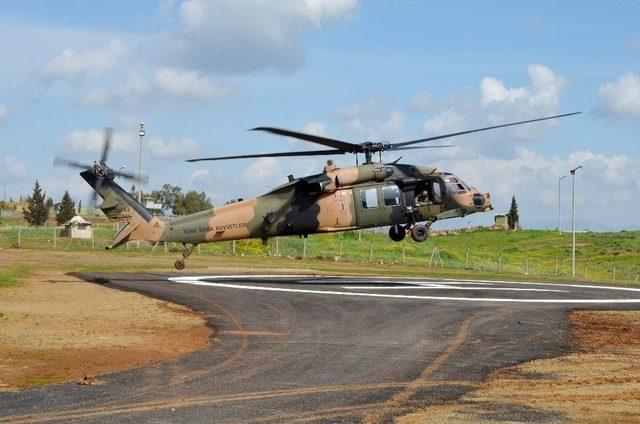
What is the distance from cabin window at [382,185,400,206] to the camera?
32406 mm

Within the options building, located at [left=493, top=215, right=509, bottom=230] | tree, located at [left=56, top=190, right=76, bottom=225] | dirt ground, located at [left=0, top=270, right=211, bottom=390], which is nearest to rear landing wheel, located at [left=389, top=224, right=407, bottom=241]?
dirt ground, located at [left=0, top=270, right=211, bottom=390]

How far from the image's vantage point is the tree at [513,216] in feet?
490

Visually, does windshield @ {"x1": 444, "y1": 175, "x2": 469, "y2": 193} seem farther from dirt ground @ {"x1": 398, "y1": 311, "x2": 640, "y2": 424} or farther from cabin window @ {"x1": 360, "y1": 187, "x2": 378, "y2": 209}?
dirt ground @ {"x1": 398, "y1": 311, "x2": 640, "y2": 424}

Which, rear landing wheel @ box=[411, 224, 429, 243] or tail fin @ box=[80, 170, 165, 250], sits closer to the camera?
tail fin @ box=[80, 170, 165, 250]

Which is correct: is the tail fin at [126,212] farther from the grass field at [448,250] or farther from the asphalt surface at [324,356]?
the grass field at [448,250]

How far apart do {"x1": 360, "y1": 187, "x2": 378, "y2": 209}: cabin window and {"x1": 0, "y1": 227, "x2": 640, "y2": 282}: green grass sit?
48.3 feet

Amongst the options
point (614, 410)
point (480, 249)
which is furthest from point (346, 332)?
point (480, 249)

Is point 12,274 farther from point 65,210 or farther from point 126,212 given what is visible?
point 65,210

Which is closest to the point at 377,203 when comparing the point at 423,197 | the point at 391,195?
the point at 391,195

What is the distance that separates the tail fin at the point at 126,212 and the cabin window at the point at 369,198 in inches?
316

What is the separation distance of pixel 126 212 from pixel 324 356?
1735 cm

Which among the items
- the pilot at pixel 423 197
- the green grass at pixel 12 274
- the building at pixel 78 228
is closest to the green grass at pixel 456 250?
the building at pixel 78 228

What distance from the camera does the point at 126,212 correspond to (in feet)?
106

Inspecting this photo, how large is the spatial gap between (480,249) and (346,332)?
93955 mm
